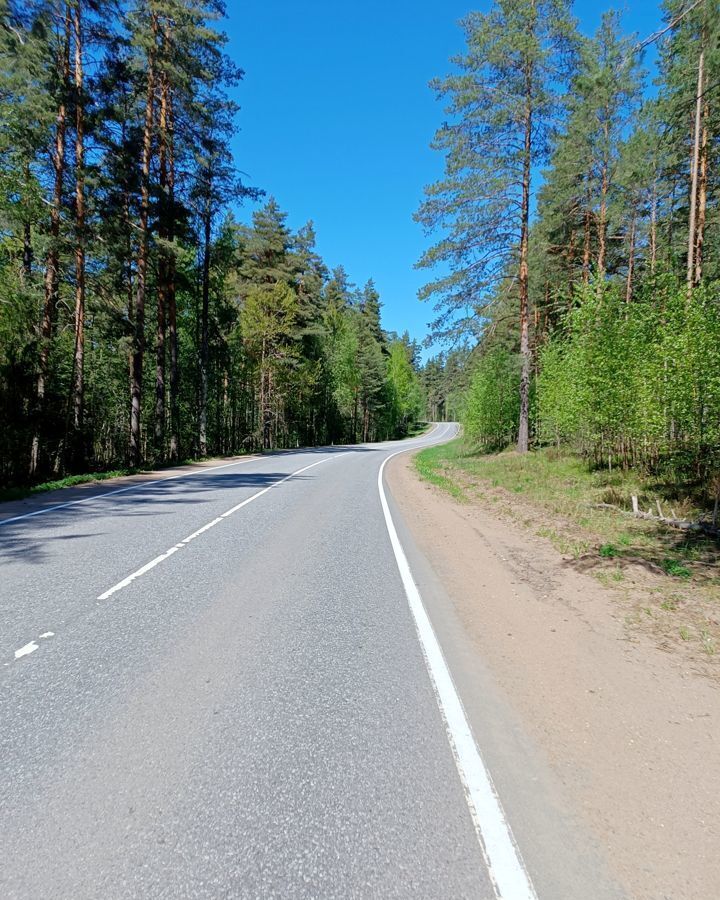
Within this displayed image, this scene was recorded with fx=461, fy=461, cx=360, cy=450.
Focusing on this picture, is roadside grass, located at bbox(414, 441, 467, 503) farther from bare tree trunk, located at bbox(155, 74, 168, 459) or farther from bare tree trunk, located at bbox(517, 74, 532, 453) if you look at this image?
bare tree trunk, located at bbox(155, 74, 168, 459)

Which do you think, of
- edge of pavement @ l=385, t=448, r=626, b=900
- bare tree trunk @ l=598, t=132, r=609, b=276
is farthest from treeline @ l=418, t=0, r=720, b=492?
edge of pavement @ l=385, t=448, r=626, b=900

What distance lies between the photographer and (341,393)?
50500 mm

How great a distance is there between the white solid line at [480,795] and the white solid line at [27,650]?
3109mm

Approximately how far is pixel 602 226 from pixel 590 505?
46.5 ft

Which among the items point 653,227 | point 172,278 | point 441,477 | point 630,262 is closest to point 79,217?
point 172,278

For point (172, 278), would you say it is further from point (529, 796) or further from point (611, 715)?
point (529, 796)

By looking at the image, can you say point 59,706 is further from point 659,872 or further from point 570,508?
point 570,508

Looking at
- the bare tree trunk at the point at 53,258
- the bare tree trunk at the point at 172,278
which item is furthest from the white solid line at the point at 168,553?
the bare tree trunk at the point at 172,278

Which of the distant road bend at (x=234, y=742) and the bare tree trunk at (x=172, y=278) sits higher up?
the bare tree trunk at (x=172, y=278)

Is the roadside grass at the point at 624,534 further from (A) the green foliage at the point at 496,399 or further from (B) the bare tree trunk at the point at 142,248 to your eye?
(B) the bare tree trunk at the point at 142,248

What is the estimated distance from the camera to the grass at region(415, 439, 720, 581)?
6754mm

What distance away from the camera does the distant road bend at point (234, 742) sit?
1880 mm

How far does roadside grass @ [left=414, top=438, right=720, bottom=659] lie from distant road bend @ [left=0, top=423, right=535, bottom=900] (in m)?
2.59

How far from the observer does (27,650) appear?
11.9 feet
